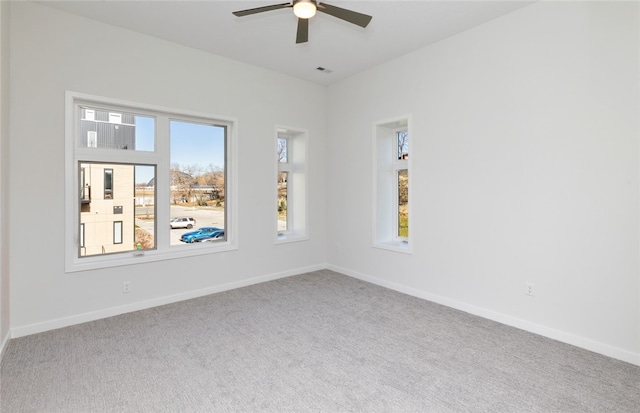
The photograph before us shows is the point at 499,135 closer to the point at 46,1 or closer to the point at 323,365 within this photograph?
the point at 323,365

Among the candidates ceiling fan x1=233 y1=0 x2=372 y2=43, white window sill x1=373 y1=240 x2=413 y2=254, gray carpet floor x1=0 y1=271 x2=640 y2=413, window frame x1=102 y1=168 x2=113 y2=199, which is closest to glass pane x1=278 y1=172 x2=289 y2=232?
white window sill x1=373 y1=240 x2=413 y2=254

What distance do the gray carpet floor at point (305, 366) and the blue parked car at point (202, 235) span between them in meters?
0.94

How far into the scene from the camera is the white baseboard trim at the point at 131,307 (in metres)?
2.90

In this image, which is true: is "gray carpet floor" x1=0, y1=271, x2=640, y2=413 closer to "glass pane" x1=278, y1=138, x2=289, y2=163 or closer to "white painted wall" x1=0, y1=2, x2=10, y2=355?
"white painted wall" x1=0, y1=2, x2=10, y2=355

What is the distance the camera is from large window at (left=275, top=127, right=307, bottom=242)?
5.02 m

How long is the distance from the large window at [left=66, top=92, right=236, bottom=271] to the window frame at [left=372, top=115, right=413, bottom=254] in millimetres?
1960

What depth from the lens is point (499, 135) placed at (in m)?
3.16

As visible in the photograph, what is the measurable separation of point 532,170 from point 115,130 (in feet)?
13.7

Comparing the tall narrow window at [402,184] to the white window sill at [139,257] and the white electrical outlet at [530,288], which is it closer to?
the white electrical outlet at [530,288]

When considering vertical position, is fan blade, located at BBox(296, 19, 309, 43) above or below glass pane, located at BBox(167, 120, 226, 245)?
above

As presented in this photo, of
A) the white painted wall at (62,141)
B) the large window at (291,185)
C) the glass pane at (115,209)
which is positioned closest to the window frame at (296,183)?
the large window at (291,185)

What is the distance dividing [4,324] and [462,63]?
190 inches

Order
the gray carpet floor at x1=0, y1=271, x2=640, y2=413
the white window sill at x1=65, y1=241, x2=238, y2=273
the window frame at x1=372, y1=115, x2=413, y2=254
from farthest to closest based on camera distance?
the window frame at x1=372, y1=115, x2=413, y2=254
the white window sill at x1=65, y1=241, x2=238, y2=273
the gray carpet floor at x1=0, y1=271, x2=640, y2=413

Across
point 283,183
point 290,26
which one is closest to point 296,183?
point 283,183
